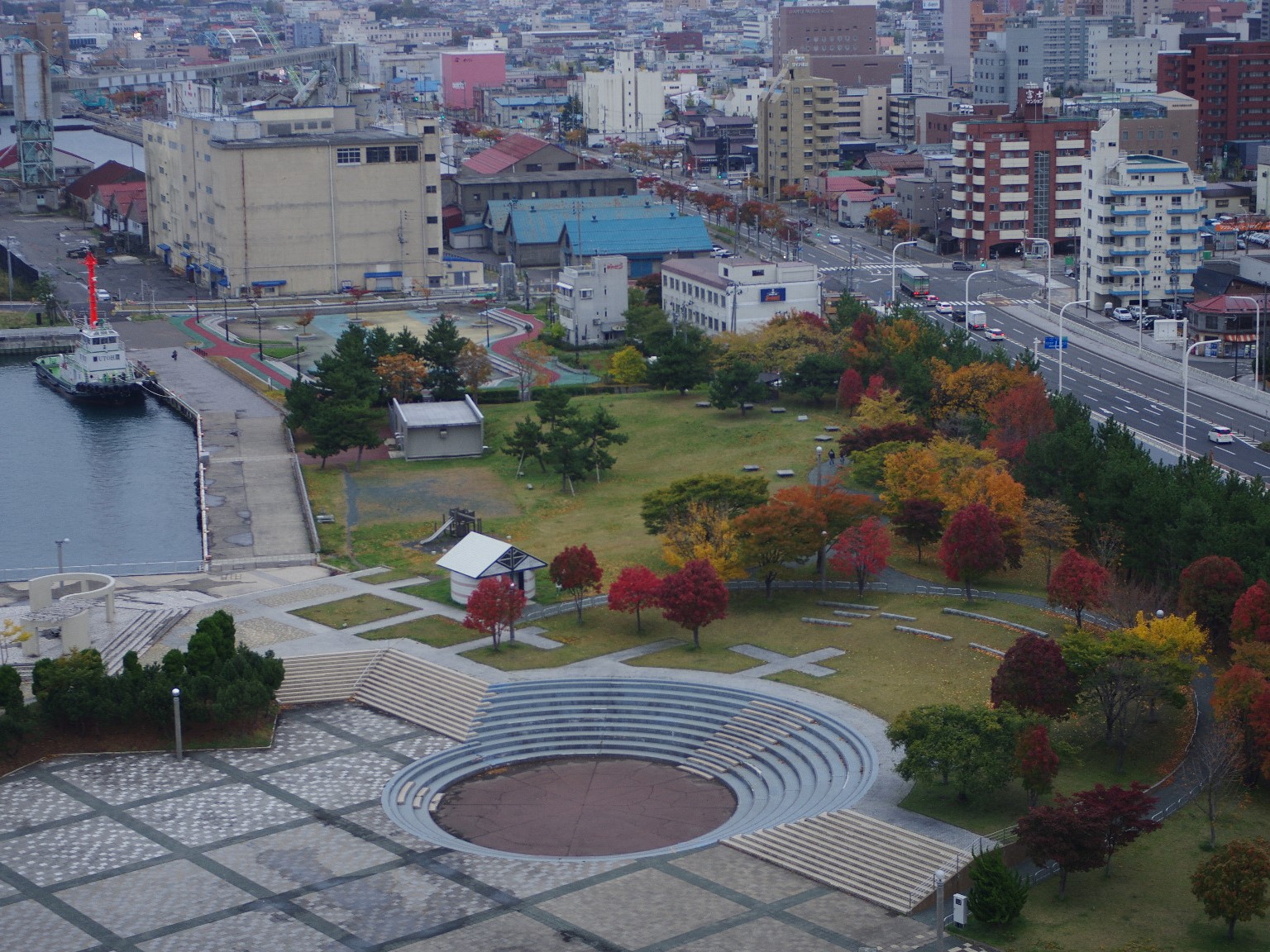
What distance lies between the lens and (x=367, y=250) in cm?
11481

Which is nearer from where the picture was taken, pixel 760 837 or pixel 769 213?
pixel 760 837

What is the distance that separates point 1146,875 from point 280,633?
2542cm

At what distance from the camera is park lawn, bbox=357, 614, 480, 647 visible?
51.6 metres

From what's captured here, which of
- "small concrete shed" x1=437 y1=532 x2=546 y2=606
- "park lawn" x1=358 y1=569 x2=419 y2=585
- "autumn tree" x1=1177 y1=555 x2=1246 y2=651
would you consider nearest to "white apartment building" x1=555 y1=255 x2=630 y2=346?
"park lawn" x1=358 y1=569 x2=419 y2=585

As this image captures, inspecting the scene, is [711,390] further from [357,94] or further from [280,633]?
[357,94]

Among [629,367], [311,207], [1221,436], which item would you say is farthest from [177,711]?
[311,207]

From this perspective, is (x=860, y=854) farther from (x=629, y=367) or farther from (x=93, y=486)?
(x=629, y=367)

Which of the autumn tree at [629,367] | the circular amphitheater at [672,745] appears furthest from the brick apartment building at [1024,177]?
the circular amphitheater at [672,745]

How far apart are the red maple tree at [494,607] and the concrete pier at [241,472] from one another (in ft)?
37.3

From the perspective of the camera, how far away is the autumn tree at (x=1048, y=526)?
55.0 metres

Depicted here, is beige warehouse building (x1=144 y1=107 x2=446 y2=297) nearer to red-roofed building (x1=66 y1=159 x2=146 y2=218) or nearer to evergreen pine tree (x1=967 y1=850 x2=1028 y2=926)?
red-roofed building (x1=66 y1=159 x2=146 y2=218)

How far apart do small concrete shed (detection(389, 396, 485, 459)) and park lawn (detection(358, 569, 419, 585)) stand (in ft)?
54.1

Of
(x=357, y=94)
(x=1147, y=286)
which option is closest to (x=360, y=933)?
(x=1147, y=286)

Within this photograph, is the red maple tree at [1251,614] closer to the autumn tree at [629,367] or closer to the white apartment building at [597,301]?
the autumn tree at [629,367]
